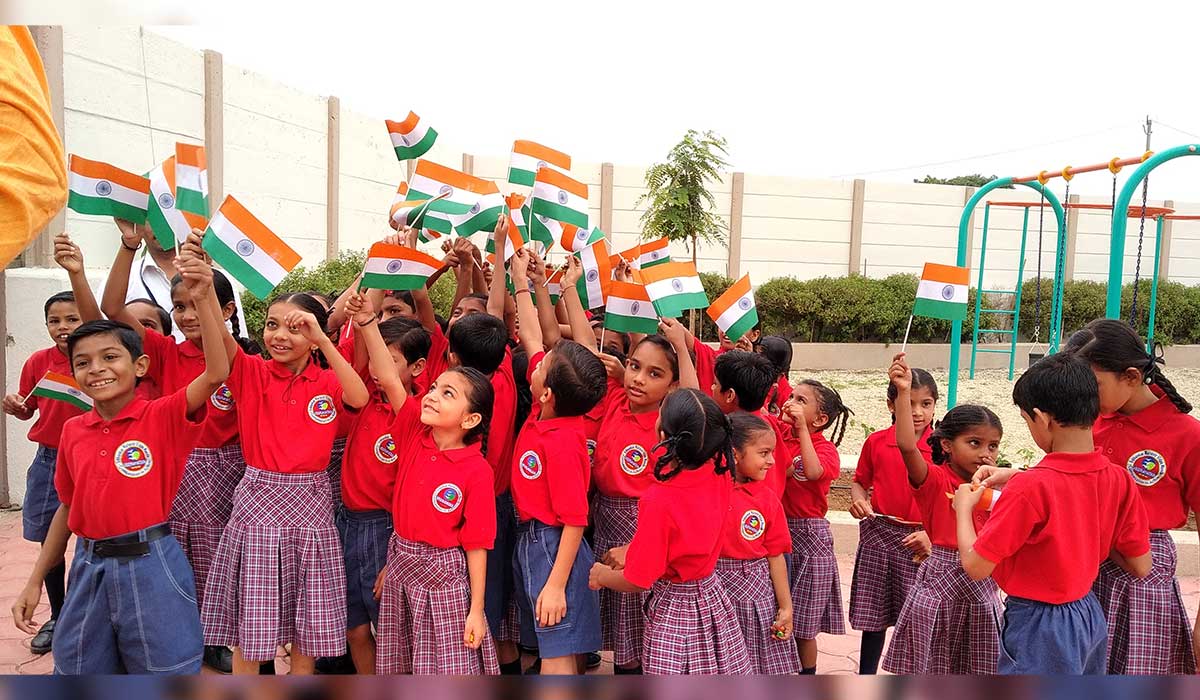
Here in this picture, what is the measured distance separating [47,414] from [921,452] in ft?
11.6

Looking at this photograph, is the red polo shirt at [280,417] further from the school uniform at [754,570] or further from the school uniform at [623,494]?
the school uniform at [754,570]

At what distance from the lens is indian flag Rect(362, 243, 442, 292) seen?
3053 millimetres

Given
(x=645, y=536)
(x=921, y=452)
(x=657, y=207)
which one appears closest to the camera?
(x=645, y=536)

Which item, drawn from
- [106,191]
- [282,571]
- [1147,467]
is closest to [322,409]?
[282,571]

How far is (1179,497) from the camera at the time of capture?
8.52 ft

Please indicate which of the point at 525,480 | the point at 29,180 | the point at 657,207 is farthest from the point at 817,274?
the point at 29,180

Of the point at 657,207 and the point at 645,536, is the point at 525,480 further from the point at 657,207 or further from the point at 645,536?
the point at 657,207

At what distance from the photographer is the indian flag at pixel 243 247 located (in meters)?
2.57

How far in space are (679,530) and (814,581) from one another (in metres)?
1.11

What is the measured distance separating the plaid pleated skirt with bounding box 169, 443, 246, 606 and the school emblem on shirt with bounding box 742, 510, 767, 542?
1.91 m

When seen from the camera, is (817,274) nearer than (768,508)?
No

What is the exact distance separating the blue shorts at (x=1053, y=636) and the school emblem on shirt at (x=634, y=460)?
4.00 feet

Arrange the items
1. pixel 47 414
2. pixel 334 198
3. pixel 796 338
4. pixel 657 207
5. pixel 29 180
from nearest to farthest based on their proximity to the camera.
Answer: pixel 29 180 < pixel 47 414 < pixel 334 198 < pixel 657 207 < pixel 796 338

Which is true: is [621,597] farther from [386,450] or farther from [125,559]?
[125,559]
